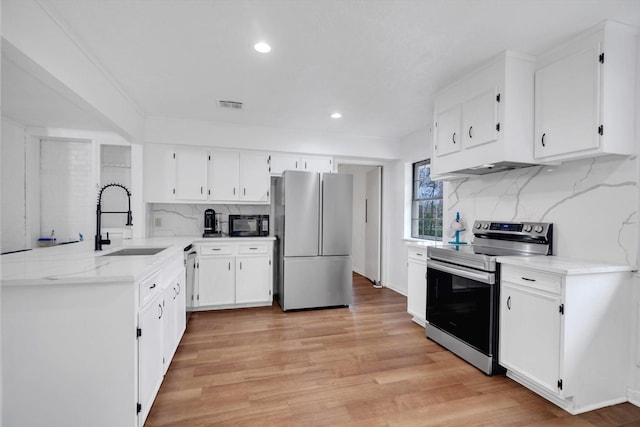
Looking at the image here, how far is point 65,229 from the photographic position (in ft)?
12.2

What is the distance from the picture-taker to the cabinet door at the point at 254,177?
4.31m

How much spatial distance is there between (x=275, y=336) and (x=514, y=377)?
208 centimetres

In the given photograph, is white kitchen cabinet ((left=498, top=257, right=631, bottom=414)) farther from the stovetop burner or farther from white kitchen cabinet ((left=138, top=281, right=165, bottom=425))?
white kitchen cabinet ((left=138, top=281, right=165, bottom=425))

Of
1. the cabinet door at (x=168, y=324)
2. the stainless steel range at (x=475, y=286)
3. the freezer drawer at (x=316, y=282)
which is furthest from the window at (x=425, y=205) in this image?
the cabinet door at (x=168, y=324)

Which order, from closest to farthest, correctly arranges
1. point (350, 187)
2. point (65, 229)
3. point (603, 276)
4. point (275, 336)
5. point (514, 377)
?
1. point (603, 276)
2. point (514, 377)
3. point (275, 336)
4. point (65, 229)
5. point (350, 187)

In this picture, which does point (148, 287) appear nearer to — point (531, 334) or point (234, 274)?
point (234, 274)

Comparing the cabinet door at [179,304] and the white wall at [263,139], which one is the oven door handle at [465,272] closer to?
the white wall at [263,139]

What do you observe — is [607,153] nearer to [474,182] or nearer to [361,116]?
[474,182]

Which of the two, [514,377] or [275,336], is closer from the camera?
[514,377]

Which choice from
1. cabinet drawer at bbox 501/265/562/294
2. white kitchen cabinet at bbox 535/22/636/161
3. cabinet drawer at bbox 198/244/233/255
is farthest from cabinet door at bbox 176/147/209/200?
white kitchen cabinet at bbox 535/22/636/161

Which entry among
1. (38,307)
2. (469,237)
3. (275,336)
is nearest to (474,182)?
(469,237)

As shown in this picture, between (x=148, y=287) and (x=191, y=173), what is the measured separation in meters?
2.55

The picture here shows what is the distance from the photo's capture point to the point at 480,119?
8.45 feet

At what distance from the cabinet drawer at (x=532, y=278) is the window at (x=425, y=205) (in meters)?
1.96
